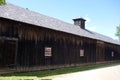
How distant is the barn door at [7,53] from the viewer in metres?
13.6

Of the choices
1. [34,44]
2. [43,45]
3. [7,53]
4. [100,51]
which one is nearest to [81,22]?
[100,51]

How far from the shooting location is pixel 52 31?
18922 millimetres

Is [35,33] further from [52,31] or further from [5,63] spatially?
[5,63]

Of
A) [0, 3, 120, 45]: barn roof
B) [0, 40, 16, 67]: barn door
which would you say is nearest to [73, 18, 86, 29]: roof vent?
[0, 3, 120, 45]: barn roof

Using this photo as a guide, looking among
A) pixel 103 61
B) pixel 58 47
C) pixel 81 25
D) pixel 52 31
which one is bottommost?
pixel 103 61

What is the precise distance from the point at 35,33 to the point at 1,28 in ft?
12.3

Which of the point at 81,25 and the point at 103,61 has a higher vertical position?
the point at 81,25

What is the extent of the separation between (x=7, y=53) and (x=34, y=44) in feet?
10.2

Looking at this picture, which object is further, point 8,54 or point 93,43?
point 93,43

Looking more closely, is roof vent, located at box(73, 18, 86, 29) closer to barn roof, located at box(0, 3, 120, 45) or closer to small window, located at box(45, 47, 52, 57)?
barn roof, located at box(0, 3, 120, 45)

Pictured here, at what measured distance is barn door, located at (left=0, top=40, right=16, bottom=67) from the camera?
13562 mm

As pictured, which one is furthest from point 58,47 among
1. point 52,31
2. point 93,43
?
point 93,43

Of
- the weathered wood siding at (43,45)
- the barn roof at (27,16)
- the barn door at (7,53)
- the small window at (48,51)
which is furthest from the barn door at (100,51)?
the barn door at (7,53)

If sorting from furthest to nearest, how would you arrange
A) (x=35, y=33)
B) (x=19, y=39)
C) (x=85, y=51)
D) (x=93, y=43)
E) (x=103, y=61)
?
(x=103, y=61) → (x=93, y=43) → (x=85, y=51) → (x=35, y=33) → (x=19, y=39)
